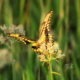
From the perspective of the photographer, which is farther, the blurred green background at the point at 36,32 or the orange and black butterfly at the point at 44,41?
the blurred green background at the point at 36,32

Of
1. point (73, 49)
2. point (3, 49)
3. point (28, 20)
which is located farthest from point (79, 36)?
point (3, 49)

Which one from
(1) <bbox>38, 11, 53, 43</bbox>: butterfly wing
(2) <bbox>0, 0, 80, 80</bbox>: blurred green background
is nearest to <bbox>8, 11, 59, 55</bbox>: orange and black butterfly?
(1) <bbox>38, 11, 53, 43</bbox>: butterfly wing

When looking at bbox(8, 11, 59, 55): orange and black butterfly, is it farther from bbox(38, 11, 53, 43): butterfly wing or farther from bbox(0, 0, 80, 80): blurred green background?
bbox(0, 0, 80, 80): blurred green background

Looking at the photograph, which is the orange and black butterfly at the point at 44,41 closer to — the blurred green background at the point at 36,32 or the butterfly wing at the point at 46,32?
the butterfly wing at the point at 46,32

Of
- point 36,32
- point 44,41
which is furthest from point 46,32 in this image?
point 36,32

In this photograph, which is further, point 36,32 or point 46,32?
point 36,32

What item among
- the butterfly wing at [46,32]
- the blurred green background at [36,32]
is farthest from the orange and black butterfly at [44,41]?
the blurred green background at [36,32]

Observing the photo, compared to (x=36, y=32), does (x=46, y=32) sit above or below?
below

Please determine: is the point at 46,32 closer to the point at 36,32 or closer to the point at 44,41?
the point at 44,41

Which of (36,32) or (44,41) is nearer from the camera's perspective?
(44,41)

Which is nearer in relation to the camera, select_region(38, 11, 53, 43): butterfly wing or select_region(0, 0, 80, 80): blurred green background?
select_region(38, 11, 53, 43): butterfly wing

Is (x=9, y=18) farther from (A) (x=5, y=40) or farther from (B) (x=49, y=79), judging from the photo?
(B) (x=49, y=79)
